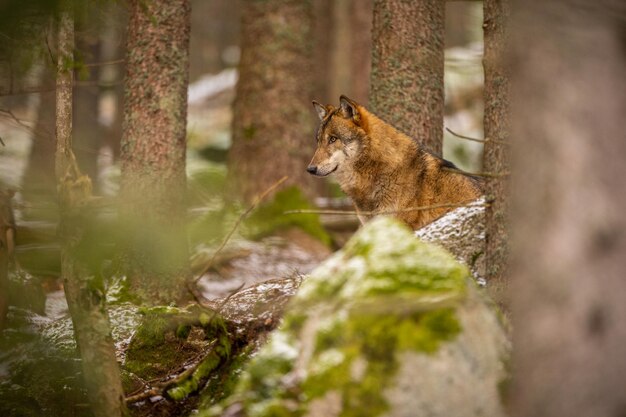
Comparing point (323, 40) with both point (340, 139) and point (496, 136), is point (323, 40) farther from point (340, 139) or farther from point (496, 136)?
point (496, 136)

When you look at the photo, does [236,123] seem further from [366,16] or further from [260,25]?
[366,16]

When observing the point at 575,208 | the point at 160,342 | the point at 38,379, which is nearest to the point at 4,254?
the point at 38,379

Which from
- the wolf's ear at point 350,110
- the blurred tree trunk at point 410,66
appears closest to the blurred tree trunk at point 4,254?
the wolf's ear at point 350,110

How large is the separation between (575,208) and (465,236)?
8.57 feet

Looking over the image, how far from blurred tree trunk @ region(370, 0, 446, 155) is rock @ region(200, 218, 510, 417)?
14.5 ft

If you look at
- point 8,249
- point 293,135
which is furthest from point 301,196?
point 8,249

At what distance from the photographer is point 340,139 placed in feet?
26.7

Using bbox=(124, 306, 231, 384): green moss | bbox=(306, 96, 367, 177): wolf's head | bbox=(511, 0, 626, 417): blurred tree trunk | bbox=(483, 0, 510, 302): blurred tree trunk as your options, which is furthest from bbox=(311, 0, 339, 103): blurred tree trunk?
bbox=(511, 0, 626, 417): blurred tree trunk

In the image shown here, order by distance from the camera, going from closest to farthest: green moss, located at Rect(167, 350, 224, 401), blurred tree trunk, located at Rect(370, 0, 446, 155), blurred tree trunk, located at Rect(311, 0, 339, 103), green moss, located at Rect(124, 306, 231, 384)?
green moss, located at Rect(167, 350, 224, 401)
green moss, located at Rect(124, 306, 231, 384)
blurred tree trunk, located at Rect(370, 0, 446, 155)
blurred tree trunk, located at Rect(311, 0, 339, 103)

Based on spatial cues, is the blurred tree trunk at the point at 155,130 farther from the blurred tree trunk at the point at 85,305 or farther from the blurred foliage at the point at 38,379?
the blurred tree trunk at the point at 85,305

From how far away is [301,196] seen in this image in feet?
41.7

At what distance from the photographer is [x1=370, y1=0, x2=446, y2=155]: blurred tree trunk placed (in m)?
8.29

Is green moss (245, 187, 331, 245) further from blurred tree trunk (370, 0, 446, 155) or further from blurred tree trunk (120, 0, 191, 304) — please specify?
blurred tree trunk (120, 0, 191, 304)

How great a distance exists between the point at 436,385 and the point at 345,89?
20.4 meters
